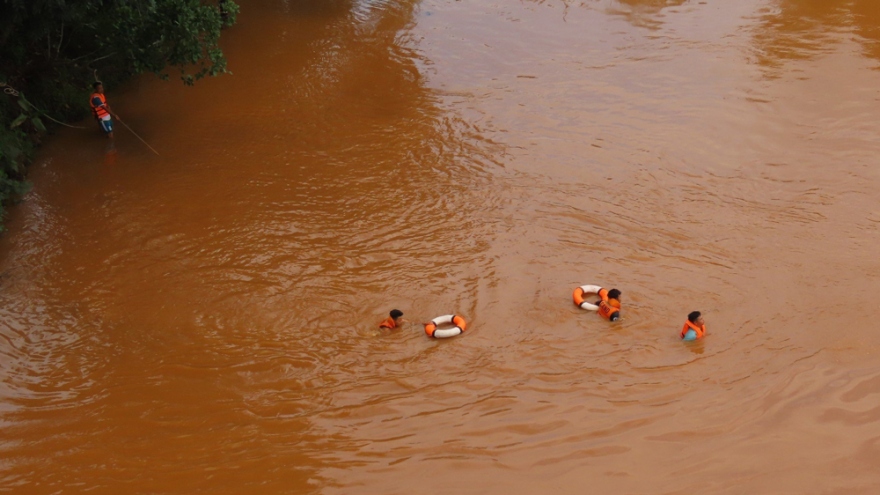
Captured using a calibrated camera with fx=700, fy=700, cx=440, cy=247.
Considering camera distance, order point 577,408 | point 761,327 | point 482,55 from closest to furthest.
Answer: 1. point 577,408
2. point 761,327
3. point 482,55

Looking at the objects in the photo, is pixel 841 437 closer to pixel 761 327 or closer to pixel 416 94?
pixel 761 327

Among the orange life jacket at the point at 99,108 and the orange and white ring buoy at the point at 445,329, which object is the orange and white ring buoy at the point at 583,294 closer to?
the orange and white ring buoy at the point at 445,329

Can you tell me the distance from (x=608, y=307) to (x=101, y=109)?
32.2ft

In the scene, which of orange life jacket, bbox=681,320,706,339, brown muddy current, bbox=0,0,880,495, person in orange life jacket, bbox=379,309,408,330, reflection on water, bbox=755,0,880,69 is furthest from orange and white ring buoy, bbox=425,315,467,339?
reflection on water, bbox=755,0,880,69

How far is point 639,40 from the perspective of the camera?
1741 cm

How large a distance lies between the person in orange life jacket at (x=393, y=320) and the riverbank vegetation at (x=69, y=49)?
242 inches

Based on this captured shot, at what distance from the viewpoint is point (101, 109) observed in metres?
12.9

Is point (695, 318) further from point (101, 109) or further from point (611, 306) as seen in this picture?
point (101, 109)

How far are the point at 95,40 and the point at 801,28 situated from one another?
1625cm

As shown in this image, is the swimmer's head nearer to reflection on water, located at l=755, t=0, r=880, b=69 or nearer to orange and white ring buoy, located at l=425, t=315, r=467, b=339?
orange and white ring buoy, located at l=425, t=315, r=467, b=339

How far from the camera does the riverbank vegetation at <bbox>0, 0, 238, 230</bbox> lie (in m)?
10.8

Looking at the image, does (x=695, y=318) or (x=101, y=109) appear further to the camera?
(x=101, y=109)

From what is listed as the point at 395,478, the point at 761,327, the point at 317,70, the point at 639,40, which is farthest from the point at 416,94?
the point at 395,478

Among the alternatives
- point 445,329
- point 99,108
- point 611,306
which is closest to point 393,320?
point 445,329
